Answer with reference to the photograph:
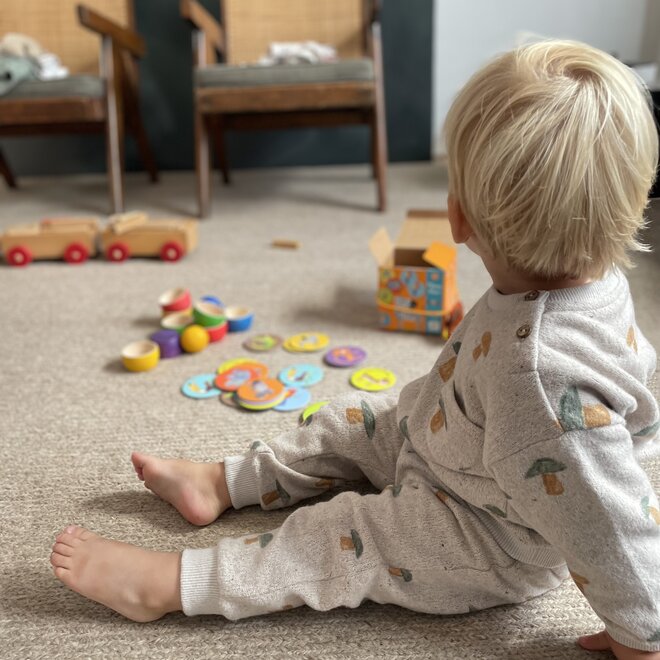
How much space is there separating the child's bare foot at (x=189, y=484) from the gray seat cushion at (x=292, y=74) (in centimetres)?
121

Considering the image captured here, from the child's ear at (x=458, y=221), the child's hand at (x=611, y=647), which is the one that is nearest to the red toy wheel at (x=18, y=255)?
the child's ear at (x=458, y=221)

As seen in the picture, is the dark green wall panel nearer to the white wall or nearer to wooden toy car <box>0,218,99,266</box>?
the white wall

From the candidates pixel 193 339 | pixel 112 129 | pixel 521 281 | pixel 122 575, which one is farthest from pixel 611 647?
pixel 112 129

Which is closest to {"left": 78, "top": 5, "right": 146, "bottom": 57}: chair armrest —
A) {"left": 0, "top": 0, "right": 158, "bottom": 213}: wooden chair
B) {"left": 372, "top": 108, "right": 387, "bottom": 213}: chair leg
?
{"left": 0, "top": 0, "right": 158, "bottom": 213}: wooden chair

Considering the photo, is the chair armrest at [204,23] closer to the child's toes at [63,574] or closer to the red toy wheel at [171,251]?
the red toy wheel at [171,251]

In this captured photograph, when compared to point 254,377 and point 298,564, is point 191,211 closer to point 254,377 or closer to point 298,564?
point 254,377

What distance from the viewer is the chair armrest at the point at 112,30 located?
168cm

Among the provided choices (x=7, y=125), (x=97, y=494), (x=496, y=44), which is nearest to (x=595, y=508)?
(x=97, y=494)

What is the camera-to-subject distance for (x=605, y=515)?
476 mm

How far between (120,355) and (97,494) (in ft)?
1.23

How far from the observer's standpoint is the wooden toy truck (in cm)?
151

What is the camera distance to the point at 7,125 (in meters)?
1.87

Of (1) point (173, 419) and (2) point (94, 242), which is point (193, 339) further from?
(2) point (94, 242)

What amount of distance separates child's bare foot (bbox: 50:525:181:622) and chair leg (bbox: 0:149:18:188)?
1.93 metres
